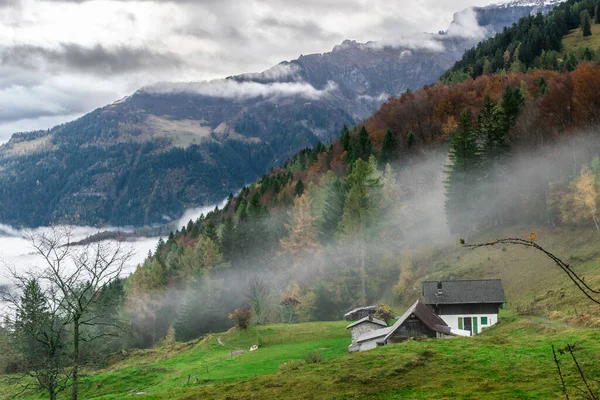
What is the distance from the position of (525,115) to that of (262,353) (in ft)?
197

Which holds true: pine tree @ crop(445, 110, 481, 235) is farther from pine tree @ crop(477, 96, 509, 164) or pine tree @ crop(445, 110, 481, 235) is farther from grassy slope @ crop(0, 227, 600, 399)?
grassy slope @ crop(0, 227, 600, 399)

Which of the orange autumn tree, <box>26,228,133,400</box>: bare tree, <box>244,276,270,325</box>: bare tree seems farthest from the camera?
the orange autumn tree

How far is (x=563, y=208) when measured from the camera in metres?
75.2

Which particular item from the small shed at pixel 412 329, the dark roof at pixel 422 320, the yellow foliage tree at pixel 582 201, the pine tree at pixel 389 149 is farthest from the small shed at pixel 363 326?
the pine tree at pixel 389 149

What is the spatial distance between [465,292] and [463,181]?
3070 cm

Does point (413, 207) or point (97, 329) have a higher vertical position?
point (413, 207)

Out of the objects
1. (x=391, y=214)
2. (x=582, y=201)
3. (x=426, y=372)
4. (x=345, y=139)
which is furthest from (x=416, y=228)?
(x=426, y=372)

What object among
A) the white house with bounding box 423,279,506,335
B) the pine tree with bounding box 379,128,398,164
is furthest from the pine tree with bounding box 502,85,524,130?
the white house with bounding box 423,279,506,335

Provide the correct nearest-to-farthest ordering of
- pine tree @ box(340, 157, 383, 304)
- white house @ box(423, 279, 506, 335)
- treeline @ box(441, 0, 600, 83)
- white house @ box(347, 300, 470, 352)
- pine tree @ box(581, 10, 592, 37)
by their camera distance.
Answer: white house @ box(347, 300, 470, 352) → white house @ box(423, 279, 506, 335) → pine tree @ box(340, 157, 383, 304) → treeline @ box(441, 0, 600, 83) → pine tree @ box(581, 10, 592, 37)

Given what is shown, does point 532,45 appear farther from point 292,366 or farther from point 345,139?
point 292,366

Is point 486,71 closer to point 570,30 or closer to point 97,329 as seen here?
point 570,30

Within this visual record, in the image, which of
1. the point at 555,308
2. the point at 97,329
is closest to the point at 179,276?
the point at 97,329

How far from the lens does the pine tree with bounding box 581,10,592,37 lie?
168750 millimetres

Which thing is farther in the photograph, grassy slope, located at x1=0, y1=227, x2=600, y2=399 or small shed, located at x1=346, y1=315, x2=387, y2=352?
small shed, located at x1=346, y1=315, x2=387, y2=352
